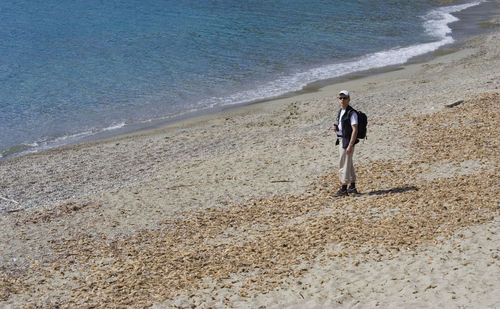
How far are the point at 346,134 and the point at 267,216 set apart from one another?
2116 millimetres

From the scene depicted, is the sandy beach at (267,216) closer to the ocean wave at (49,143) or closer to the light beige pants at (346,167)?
the light beige pants at (346,167)

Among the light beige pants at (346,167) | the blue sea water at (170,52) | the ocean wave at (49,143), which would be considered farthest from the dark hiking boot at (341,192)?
the blue sea water at (170,52)

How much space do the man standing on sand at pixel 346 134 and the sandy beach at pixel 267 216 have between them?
1.53 ft

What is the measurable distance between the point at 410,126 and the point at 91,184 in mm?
8172

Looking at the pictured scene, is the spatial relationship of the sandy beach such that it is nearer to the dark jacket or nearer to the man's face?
the dark jacket

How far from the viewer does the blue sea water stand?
75.4ft

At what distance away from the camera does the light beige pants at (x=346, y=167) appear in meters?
11.8

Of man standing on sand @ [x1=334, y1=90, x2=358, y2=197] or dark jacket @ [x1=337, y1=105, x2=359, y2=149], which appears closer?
man standing on sand @ [x1=334, y1=90, x2=358, y2=197]

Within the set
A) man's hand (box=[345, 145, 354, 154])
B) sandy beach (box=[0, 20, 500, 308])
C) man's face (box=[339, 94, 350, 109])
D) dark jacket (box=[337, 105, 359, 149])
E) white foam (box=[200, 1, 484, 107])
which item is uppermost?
man's face (box=[339, 94, 350, 109])

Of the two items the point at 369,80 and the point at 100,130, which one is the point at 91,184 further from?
the point at 369,80

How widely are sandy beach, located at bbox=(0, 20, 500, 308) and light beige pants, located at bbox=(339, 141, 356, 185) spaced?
1.27ft

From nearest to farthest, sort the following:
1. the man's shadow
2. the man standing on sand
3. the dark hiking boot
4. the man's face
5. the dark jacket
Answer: the man's face
the man standing on sand
the dark jacket
the man's shadow
the dark hiking boot

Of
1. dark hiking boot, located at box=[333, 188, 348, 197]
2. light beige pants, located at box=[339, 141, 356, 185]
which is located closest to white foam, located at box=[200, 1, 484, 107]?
dark hiking boot, located at box=[333, 188, 348, 197]

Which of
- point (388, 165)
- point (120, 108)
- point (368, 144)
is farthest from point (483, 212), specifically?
point (120, 108)
